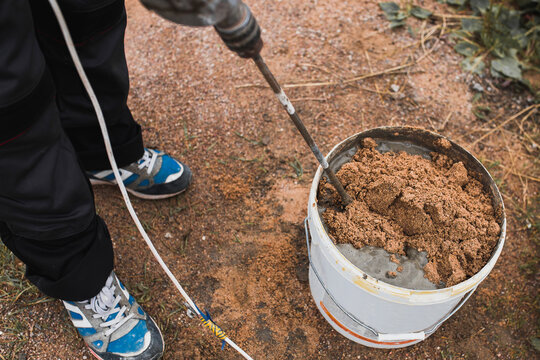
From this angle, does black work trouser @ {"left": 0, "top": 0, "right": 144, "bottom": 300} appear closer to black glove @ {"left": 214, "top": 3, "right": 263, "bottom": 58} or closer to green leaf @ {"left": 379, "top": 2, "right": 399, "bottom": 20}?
black glove @ {"left": 214, "top": 3, "right": 263, "bottom": 58}

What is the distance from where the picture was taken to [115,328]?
58.1 inches

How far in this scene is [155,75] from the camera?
222 cm

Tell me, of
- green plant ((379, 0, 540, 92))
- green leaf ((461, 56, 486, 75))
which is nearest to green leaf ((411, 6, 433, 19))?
green plant ((379, 0, 540, 92))

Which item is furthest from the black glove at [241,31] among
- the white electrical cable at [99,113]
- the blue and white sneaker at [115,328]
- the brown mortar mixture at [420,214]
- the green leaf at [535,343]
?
the green leaf at [535,343]

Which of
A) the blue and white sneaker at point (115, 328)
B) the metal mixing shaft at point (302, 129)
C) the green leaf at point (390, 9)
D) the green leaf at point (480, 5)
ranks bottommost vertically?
the blue and white sneaker at point (115, 328)

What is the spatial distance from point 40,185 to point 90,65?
39cm

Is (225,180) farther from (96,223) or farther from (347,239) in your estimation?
(347,239)

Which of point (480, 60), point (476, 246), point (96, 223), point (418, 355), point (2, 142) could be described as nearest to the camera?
point (2, 142)

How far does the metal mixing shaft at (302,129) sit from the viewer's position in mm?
992

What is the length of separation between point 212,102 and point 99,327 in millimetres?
1179

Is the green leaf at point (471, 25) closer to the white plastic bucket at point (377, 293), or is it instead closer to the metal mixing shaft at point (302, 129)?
the white plastic bucket at point (377, 293)

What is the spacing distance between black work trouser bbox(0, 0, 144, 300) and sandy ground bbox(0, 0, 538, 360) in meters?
0.41

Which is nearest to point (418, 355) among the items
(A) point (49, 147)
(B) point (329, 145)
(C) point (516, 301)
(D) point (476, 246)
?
(C) point (516, 301)

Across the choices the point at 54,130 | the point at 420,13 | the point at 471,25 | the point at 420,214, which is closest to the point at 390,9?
the point at 420,13
